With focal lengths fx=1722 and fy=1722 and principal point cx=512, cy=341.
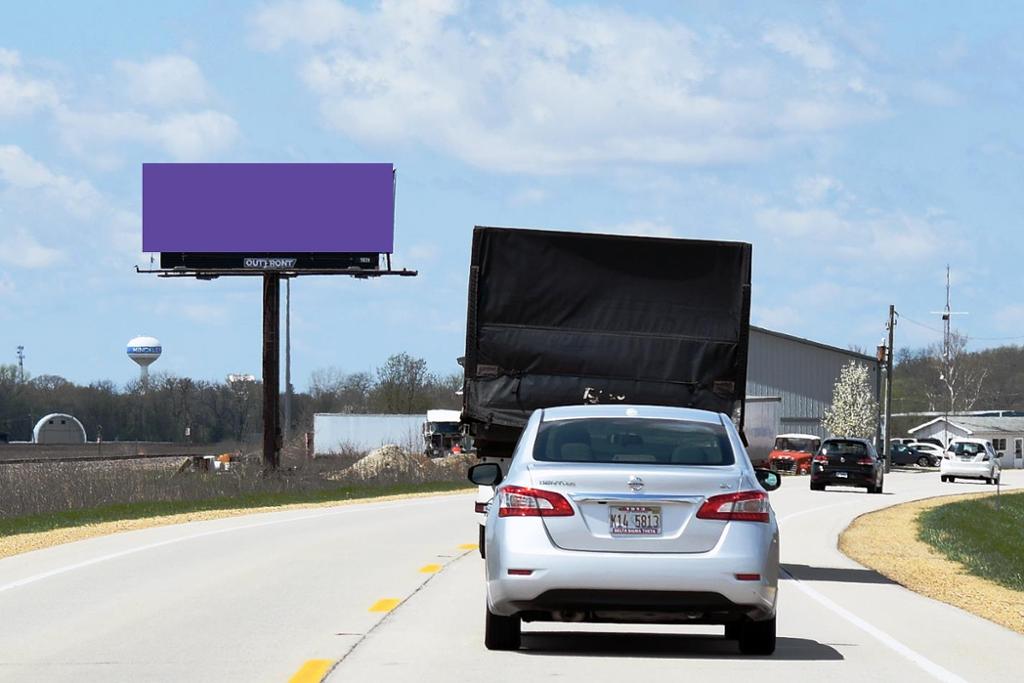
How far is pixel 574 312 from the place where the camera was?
18688 millimetres

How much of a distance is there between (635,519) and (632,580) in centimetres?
41

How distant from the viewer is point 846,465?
1992 inches

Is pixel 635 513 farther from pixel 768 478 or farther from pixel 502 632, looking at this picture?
pixel 768 478

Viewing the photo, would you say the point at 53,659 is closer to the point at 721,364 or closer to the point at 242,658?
the point at 242,658

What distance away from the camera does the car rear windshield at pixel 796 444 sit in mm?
77312

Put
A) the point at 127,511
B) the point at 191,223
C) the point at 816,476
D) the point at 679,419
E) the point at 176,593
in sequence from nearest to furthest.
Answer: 1. the point at 679,419
2. the point at 176,593
3. the point at 127,511
4. the point at 816,476
5. the point at 191,223

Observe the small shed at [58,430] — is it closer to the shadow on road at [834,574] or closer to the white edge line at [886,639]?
the shadow on road at [834,574]

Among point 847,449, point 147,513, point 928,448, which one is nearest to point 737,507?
point 147,513

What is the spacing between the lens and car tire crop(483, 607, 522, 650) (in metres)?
11.3

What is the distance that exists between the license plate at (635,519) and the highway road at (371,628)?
0.85 m

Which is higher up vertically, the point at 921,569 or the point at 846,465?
the point at 921,569

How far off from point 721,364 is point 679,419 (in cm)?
663

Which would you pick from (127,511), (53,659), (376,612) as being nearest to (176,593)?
(376,612)

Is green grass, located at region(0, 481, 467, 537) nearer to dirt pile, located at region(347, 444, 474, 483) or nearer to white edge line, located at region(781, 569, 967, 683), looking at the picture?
dirt pile, located at region(347, 444, 474, 483)
